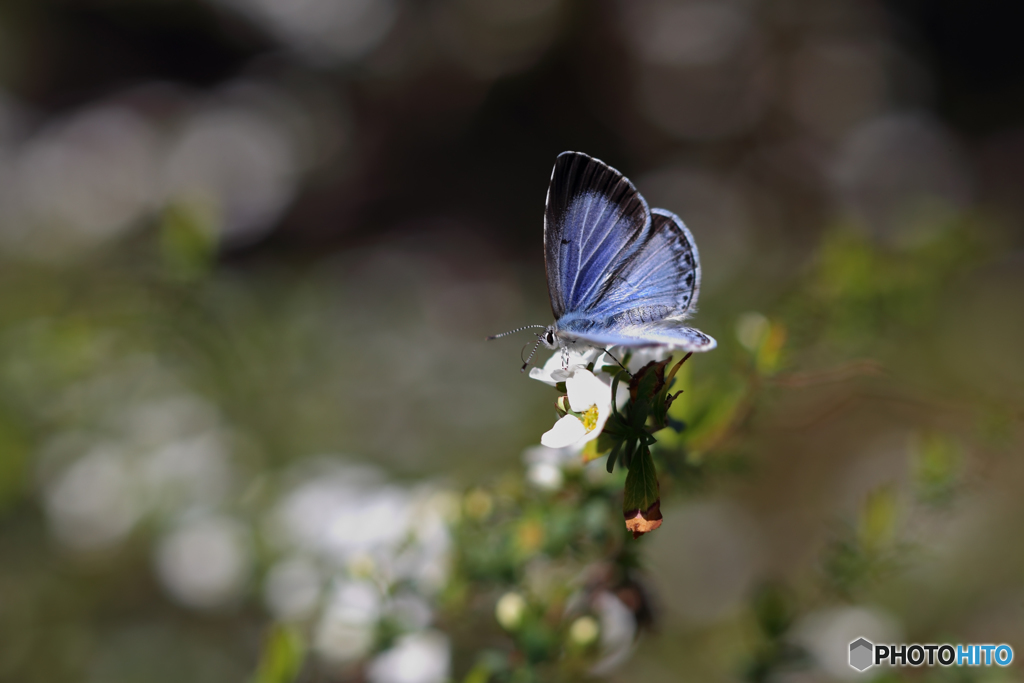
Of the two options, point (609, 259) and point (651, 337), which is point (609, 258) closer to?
point (609, 259)

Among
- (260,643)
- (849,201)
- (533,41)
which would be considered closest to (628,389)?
(260,643)

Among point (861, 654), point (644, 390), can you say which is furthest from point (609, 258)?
point (861, 654)

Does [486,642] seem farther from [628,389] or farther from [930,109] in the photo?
[930,109]

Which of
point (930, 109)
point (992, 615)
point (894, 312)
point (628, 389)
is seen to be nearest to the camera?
point (628, 389)

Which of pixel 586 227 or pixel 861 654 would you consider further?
pixel 861 654

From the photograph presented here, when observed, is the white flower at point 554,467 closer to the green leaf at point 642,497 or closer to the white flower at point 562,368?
A: the white flower at point 562,368

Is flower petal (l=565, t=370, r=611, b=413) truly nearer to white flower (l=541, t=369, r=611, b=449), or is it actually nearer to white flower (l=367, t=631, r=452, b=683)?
white flower (l=541, t=369, r=611, b=449)
